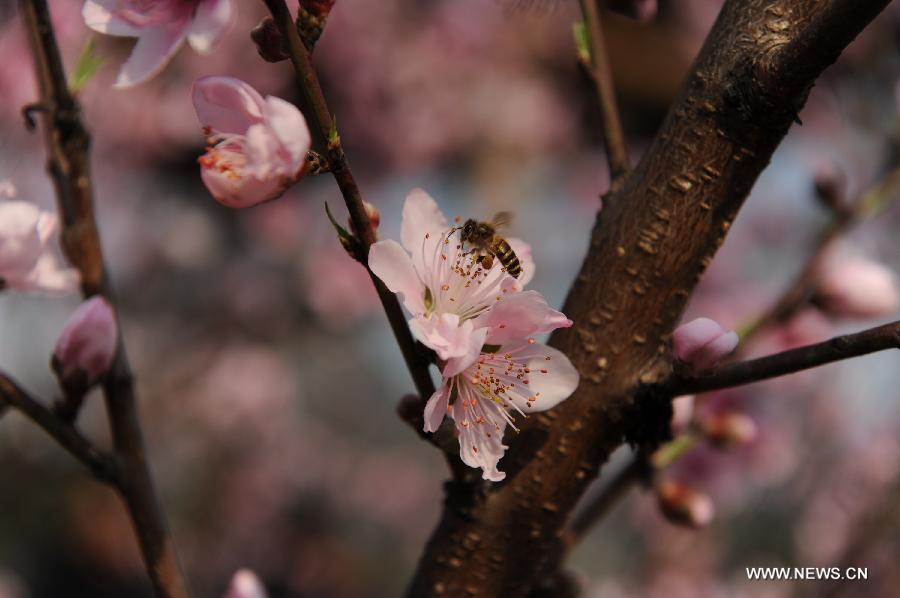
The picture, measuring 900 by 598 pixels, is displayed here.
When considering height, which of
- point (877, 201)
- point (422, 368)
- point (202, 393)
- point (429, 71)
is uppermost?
point (429, 71)

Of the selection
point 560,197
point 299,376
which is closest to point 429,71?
point 560,197

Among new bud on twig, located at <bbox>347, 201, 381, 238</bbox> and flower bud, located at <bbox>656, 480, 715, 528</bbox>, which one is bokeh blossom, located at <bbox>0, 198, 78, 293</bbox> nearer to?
new bud on twig, located at <bbox>347, 201, 381, 238</bbox>

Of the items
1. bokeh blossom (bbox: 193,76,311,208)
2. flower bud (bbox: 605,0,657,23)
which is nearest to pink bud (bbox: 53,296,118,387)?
bokeh blossom (bbox: 193,76,311,208)

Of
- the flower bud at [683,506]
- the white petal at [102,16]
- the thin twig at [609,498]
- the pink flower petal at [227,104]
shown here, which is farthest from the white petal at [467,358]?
the flower bud at [683,506]

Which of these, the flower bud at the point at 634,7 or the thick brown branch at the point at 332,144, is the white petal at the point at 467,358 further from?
the flower bud at the point at 634,7

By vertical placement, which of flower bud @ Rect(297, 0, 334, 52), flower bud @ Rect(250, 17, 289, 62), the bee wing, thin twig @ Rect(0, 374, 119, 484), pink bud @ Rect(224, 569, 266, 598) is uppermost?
the bee wing

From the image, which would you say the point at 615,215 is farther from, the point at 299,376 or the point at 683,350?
the point at 299,376
